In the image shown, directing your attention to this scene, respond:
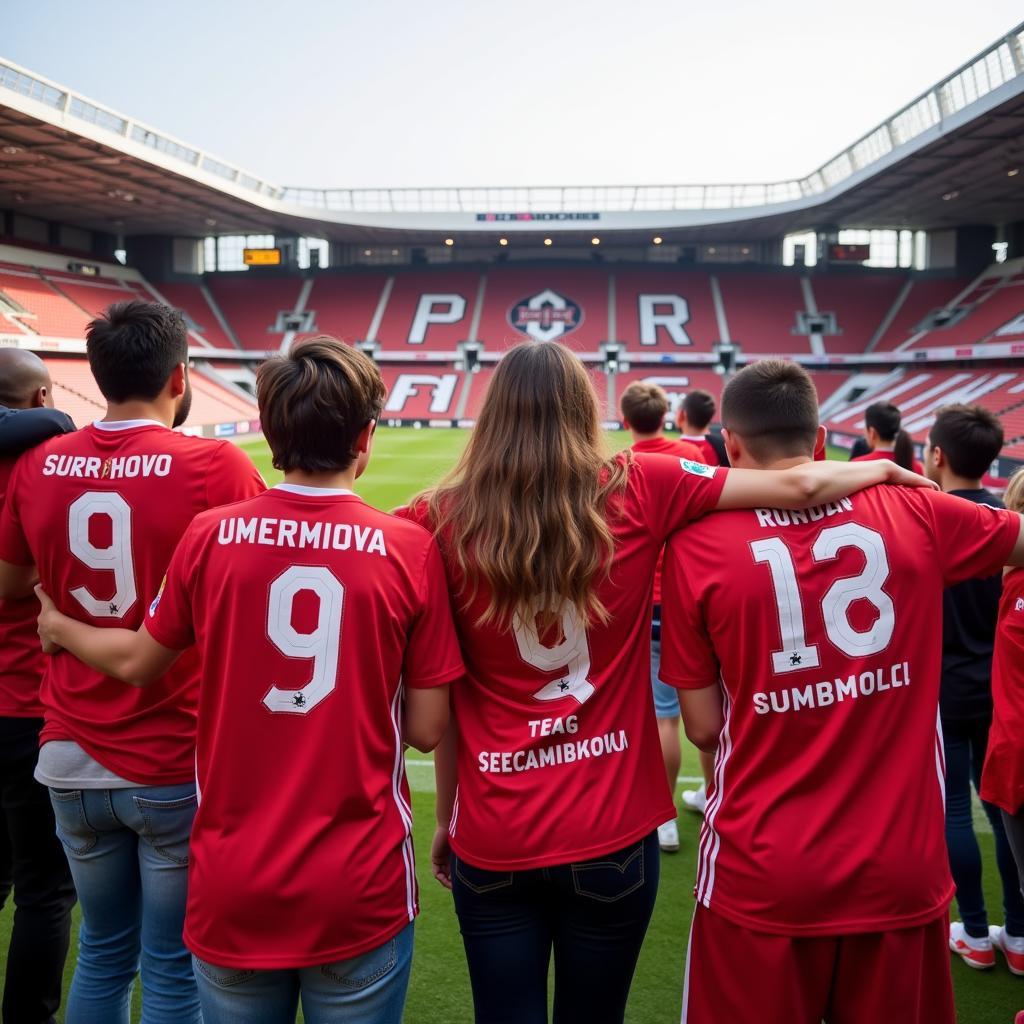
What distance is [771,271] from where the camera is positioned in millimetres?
42250

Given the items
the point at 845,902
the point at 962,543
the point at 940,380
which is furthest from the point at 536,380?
the point at 940,380

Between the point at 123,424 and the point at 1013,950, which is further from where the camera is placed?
the point at 1013,950

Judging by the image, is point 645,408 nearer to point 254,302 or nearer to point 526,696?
point 526,696

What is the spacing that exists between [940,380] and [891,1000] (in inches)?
1355

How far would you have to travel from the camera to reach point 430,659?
5.69 feet

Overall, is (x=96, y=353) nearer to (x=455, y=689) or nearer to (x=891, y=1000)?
(x=455, y=689)

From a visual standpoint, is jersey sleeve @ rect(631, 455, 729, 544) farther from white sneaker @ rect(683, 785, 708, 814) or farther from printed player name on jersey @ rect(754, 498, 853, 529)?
white sneaker @ rect(683, 785, 708, 814)

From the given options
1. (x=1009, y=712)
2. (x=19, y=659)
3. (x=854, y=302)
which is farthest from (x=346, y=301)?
(x=1009, y=712)

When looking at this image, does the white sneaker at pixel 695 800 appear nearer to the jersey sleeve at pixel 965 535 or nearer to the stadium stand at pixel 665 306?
the jersey sleeve at pixel 965 535

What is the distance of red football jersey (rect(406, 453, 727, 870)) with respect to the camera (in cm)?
178

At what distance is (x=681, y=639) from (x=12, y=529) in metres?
1.84

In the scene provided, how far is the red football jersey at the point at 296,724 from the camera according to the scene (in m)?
1.59

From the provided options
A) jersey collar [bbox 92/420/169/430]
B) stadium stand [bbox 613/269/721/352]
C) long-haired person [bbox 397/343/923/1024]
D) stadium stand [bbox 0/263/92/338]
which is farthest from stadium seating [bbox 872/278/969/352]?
jersey collar [bbox 92/420/169/430]

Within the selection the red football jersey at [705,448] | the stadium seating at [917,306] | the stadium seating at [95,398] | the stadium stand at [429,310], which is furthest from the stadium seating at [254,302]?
the red football jersey at [705,448]
